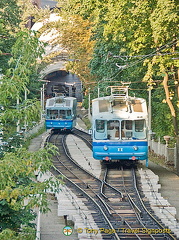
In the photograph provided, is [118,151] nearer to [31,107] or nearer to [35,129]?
[31,107]

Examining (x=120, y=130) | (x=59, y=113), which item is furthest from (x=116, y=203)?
(x=59, y=113)

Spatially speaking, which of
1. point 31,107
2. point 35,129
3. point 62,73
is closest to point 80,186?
point 31,107

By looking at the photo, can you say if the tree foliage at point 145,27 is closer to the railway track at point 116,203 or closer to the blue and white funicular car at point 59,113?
the railway track at point 116,203

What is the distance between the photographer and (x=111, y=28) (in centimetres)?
2819

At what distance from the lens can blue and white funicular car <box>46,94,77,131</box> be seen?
165 feet

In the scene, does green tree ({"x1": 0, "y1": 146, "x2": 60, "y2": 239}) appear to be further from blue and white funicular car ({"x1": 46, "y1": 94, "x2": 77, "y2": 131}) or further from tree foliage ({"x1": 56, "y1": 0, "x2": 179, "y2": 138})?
blue and white funicular car ({"x1": 46, "y1": 94, "x2": 77, "y2": 131})

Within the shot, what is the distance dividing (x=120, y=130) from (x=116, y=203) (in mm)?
7094

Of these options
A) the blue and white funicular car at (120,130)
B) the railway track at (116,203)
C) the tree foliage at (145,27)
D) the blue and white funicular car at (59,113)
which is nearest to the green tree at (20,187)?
the railway track at (116,203)

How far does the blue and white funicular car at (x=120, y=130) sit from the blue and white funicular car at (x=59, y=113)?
23147 millimetres

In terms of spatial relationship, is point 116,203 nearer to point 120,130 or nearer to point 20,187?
point 120,130

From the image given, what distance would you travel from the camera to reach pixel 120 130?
2659 cm

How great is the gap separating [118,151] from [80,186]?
11.1 ft

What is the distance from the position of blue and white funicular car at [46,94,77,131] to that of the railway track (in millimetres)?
19991

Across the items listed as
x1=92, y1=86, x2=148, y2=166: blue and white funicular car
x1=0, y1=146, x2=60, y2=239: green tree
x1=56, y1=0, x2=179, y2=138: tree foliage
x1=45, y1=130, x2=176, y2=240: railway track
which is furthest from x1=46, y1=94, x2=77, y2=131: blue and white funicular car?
x1=0, y1=146, x2=60, y2=239: green tree
